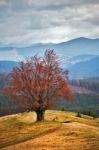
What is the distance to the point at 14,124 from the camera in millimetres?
88000

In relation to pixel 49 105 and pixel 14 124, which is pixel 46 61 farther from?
pixel 14 124

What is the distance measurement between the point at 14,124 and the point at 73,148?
1459 inches

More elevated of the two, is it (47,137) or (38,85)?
(38,85)

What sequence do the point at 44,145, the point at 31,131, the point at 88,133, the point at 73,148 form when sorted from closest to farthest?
1. the point at 73,148
2. the point at 44,145
3. the point at 88,133
4. the point at 31,131

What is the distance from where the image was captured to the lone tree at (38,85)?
8775cm

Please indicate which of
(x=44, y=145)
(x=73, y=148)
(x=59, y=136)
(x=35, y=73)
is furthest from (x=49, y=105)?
(x=73, y=148)

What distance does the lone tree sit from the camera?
3455 inches

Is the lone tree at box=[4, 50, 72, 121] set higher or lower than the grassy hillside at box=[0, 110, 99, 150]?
higher

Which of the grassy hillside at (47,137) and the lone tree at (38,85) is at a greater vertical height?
the lone tree at (38,85)

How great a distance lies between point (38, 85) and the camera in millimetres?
87625

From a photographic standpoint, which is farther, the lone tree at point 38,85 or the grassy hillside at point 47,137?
the lone tree at point 38,85

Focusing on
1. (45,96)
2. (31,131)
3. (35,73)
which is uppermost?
(35,73)

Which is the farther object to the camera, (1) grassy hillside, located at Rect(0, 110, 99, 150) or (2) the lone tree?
(2) the lone tree

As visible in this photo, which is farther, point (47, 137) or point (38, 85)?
point (38, 85)
